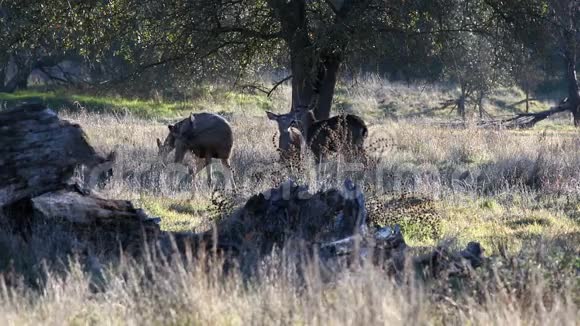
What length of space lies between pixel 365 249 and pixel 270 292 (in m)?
1.59

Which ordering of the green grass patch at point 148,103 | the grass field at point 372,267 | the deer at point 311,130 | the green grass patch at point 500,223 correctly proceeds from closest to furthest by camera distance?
the grass field at point 372,267 → the green grass patch at point 500,223 → the deer at point 311,130 → the green grass patch at point 148,103

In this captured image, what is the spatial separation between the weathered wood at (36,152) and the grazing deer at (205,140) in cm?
625

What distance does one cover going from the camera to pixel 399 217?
9.36 meters

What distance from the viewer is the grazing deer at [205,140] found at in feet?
48.1

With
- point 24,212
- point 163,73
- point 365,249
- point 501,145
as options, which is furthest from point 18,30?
point 365,249

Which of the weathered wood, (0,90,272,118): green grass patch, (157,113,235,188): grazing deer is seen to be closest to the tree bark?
(157,113,235,188): grazing deer

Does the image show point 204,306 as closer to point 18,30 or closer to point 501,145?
point 18,30

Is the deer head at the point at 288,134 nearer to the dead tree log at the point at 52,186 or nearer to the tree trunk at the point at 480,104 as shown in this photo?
the dead tree log at the point at 52,186

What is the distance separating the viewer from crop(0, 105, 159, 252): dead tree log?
7.21 m

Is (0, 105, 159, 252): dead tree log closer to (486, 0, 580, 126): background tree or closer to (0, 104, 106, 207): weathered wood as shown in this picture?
(0, 104, 106, 207): weathered wood

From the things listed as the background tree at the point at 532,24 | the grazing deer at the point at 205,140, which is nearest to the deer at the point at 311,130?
the grazing deer at the point at 205,140

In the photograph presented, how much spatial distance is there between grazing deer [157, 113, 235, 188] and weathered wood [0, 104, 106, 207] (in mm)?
6249

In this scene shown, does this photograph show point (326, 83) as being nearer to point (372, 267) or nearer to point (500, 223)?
point (500, 223)

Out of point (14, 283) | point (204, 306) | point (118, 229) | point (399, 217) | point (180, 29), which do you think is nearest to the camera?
point (204, 306)
